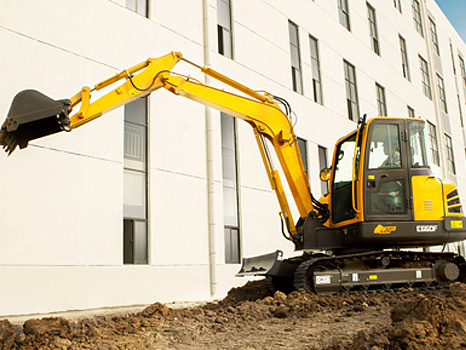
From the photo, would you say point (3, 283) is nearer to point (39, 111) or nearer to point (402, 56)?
point (39, 111)

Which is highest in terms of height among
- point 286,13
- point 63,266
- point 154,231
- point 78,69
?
point 286,13

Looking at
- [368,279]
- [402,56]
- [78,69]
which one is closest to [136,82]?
[78,69]

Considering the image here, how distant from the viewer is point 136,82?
7723 mm

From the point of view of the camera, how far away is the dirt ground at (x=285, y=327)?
4.47 meters

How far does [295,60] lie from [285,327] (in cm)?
1226

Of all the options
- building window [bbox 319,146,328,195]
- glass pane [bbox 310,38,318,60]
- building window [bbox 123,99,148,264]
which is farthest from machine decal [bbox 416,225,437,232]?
glass pane [bbox 310,38,318,60]

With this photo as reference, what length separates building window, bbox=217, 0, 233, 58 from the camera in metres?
13.6

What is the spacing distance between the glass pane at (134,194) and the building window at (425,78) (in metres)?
22.9

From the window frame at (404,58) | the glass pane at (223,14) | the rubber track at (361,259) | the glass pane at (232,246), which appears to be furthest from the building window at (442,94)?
the rubber track at (361,259)

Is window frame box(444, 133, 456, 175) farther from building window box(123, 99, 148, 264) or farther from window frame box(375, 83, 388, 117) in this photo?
building window box(123, 99, 148, 264)

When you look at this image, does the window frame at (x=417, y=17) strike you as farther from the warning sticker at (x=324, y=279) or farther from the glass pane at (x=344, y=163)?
the warning sticker at (x=324, y=279)

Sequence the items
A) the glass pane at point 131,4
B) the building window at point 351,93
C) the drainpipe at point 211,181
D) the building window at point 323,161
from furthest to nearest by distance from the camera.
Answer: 1. the building window at point 351,93
2. the building window at point 323,161
3. the drainpipe at point 211,181
4. the glass pane at point 131,4

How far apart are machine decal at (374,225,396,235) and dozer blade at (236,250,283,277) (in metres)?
1.75

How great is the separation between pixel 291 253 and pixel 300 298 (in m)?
6.96
